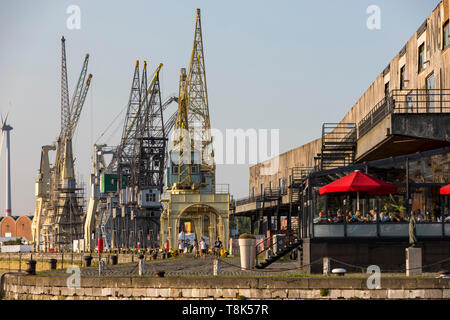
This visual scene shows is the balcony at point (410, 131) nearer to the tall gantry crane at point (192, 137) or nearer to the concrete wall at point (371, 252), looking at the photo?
the concrete wall at point (371, 252)

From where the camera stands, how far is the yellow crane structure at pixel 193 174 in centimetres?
7538

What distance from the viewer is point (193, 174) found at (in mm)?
92000

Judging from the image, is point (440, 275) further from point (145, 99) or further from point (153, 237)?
point (145, 99)

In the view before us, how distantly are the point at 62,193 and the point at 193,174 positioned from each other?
6721 centimetres

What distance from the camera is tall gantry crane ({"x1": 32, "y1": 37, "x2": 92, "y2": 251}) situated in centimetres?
15175

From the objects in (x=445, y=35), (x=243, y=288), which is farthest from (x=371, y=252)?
(x=445, y=35)

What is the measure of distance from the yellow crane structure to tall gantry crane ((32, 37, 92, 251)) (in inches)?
1699

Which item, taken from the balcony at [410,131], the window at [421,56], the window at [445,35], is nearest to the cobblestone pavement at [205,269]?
the balcony at [410,131]

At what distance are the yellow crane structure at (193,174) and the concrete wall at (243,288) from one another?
138 feet

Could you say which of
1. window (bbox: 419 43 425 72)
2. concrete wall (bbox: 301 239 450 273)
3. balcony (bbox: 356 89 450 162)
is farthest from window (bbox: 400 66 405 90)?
concrete wall (bbox: 301 239 450 273)

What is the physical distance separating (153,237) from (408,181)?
78547 millimetres

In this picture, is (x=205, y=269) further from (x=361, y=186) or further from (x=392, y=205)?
(x=361, y=186)

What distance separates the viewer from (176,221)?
74.1 metres
